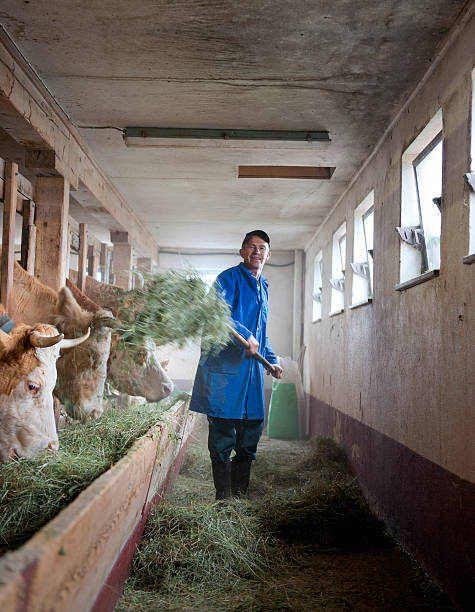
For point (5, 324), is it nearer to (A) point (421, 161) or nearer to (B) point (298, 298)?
(A) point (421, 161)

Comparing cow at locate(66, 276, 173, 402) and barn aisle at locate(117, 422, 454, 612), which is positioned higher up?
cow at locate(66, 276, 173, 402)

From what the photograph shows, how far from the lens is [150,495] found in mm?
3227

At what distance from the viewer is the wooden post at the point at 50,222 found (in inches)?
192

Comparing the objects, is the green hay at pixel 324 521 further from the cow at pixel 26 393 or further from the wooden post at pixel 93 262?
the wooden post at pixel 93 262

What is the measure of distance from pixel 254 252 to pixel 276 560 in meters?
2.33

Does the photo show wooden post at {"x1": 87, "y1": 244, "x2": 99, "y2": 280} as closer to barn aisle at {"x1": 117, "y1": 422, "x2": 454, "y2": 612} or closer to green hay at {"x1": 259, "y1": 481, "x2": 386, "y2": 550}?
barn aisle at {"x1": 117, "y1": 422, "x2": 454, "y2": 612}

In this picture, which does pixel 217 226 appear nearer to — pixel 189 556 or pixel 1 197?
pixel 1 197

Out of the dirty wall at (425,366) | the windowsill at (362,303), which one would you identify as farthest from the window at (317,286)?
the dirty wall at (425,366)

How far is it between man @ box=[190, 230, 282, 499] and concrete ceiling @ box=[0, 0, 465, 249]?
1125mm

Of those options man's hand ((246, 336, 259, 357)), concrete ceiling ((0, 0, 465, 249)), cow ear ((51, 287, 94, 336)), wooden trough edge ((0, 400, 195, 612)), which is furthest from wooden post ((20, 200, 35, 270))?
wooden trough edge ((0, 400, 195, 612))

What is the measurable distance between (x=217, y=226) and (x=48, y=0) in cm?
622

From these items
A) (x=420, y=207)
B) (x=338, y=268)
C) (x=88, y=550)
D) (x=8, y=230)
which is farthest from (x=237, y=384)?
(x=338, y=268)

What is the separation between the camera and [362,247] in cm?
611

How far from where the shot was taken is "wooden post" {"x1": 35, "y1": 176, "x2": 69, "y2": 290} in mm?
4875
